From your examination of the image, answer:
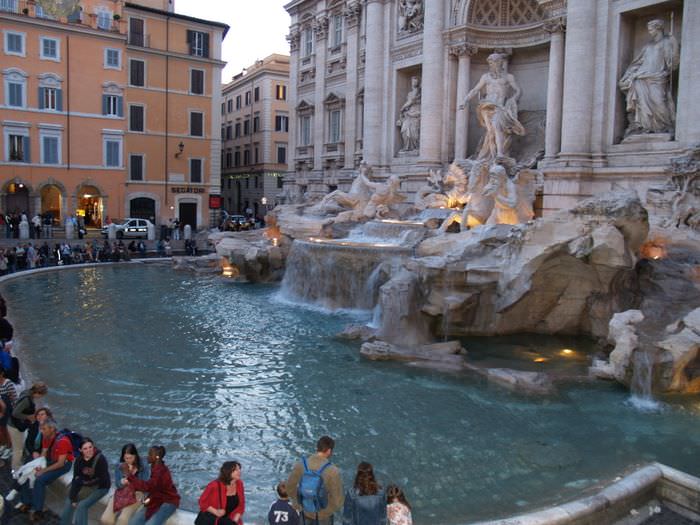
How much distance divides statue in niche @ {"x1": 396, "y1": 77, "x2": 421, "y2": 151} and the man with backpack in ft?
66.7

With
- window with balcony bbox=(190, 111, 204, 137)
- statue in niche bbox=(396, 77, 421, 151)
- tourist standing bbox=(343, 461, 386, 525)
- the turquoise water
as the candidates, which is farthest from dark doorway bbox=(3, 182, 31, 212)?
tourist standing bbox=(343, 461, 386, 525)

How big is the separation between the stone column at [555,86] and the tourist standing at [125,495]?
15.8 meters

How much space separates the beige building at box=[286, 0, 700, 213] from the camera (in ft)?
53.6

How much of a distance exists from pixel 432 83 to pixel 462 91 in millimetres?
1153

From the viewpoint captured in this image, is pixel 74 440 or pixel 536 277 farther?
pixel 536 277

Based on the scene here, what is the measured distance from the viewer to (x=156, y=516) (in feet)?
17.1

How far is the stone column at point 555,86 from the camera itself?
18.5m

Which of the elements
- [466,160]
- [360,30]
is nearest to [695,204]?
[466,160]

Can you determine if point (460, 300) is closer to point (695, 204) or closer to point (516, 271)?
point (516, 271)

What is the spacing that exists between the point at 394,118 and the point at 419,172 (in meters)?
3.49

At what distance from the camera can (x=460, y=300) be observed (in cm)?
1244

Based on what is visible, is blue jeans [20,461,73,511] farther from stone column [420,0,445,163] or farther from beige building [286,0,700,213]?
stone column [420,0,445,163]

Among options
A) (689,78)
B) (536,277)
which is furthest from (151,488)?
(689,78)

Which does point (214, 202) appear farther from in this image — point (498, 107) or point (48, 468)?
point (48, 468)
